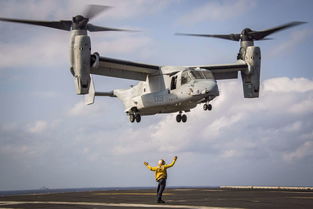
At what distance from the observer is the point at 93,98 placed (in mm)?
32938

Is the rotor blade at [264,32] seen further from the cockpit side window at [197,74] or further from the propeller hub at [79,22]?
the propeller hub at [79,22]

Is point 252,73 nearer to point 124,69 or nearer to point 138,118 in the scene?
point 138,118

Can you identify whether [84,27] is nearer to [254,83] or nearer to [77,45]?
[77,45]

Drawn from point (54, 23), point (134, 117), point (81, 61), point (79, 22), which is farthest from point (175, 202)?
point (134, 117)

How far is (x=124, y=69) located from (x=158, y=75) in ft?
8.50

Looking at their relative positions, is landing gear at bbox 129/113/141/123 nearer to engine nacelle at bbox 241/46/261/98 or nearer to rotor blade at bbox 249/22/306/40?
engine nacelle at bbox 241/46/261/98

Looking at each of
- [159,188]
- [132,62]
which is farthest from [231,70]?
[159,188]

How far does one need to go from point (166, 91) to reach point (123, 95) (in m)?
5.54

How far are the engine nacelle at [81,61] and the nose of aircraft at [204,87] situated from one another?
6755 mm

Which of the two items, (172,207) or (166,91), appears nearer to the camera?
(172,207)

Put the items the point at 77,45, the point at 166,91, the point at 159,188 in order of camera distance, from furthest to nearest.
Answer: the point at 166,91 < the point at 77,45 < the point at 159,188

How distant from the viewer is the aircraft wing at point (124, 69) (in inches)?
1191

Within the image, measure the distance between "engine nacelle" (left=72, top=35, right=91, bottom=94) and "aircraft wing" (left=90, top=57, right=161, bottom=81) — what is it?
Answer: 3.07m

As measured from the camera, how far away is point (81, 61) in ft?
86.1
